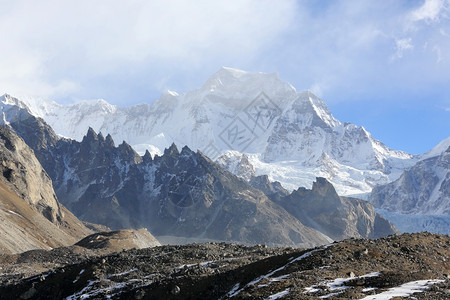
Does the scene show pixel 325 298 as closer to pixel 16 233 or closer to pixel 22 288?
pixel 22 288

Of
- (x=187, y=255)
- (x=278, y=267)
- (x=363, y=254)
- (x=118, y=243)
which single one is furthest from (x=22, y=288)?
(x=118, y=243)

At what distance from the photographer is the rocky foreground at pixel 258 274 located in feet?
152

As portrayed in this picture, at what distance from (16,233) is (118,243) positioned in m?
33.7

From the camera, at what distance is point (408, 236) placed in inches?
2527

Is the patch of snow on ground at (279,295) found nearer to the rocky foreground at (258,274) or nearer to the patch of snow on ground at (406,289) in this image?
the rocky foreground at (258,274)

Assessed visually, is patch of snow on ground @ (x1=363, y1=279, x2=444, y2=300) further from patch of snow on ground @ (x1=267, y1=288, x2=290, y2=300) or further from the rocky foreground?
patch of snow on ground @ (x1=267, y1=288, x2=290, y2=300)

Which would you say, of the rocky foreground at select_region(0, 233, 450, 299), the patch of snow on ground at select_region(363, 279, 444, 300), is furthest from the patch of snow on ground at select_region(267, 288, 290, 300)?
the patch of snow on ground at select_region(363, 279, 444, 300)

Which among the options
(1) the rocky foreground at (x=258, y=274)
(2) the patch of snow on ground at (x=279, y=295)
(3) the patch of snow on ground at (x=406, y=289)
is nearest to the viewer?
(3) the patch of snow on ground at (x=406, y=289)

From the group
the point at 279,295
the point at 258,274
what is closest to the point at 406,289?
the point at 279,295

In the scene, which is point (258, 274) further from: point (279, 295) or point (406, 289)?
point (406, 289)

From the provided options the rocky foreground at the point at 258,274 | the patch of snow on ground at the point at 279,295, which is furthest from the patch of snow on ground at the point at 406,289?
the patch of snow on ground at the point at 279,295

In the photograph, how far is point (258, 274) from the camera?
54.6 metres

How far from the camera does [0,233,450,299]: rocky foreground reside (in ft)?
152

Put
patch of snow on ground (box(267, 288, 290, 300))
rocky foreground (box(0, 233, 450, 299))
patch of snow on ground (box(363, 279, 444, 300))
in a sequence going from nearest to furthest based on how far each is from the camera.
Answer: patch of snow on ground (box(363, 279, 444, 300)) → patch of snow on ground (box(267, 288, 290, 300)) → rocky foreground (box(0, 233, 450, 299))
